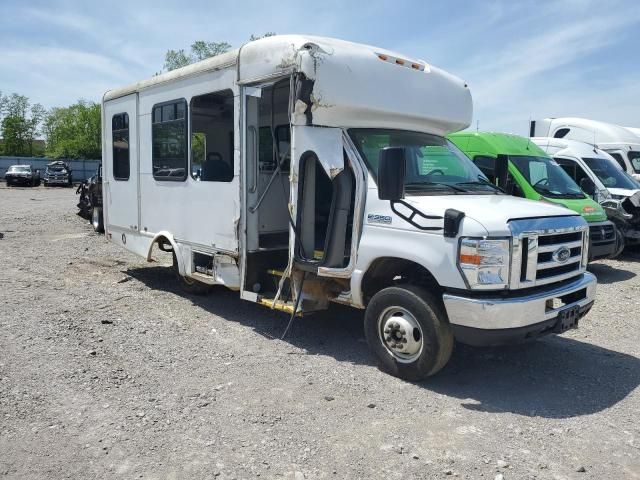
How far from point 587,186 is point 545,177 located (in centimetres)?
212

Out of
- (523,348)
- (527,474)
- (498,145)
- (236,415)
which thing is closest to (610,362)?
(523,348)

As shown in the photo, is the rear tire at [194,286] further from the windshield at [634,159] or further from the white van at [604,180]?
the windshield at [634,159]

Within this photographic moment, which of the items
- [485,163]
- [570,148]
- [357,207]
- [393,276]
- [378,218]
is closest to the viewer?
[378,218]

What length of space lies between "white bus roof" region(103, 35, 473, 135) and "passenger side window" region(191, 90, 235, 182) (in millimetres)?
519

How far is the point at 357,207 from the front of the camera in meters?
5.32

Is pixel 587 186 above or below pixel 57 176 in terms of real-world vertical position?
above

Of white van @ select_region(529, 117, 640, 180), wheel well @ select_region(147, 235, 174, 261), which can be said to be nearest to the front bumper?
wheel well @ select_region(147, 235, 174, 261)

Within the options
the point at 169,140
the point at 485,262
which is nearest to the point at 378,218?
the point at 485,262

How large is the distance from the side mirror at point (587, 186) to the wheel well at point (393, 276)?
7.83 metres

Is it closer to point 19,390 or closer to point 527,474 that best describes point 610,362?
point 527,474

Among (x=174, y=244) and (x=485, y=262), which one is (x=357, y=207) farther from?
(x=174, y=244)

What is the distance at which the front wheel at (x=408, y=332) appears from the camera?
4758 millimetres

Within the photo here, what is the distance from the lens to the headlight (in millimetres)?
4434

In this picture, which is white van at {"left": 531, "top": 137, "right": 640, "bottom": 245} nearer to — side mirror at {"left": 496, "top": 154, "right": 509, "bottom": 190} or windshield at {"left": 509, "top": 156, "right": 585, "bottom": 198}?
windshield at {"left": 509, "top": 156, "right": 585, "bottom": 198}
